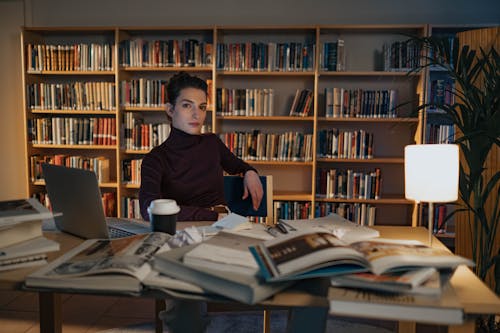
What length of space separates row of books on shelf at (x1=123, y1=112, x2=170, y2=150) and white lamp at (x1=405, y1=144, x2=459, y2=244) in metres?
2.89

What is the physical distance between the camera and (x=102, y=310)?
2.62 meters

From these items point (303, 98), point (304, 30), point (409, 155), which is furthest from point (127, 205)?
point (409, 155)

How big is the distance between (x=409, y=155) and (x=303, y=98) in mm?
2549

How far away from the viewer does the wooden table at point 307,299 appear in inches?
36.3

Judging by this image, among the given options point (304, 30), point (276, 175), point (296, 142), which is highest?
point (304, 30)

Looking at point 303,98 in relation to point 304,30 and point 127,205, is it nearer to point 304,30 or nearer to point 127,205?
point 304,30

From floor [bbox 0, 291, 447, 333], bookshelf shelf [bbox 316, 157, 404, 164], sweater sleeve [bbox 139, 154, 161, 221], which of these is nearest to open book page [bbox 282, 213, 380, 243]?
sweater sleeve [bbox 139, 154, 161, 221]

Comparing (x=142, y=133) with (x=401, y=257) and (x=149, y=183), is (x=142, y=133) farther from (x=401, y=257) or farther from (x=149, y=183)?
(x=401, y=257)

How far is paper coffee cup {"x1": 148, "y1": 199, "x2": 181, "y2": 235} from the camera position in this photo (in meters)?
1.33

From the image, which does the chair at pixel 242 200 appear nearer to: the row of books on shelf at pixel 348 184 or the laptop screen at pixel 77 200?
the laptop screen at pixel 77 200

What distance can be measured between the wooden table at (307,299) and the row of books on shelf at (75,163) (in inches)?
110

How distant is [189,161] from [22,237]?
3.17 feet

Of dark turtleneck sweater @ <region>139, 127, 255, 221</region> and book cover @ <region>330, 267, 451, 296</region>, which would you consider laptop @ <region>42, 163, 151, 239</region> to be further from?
book cover @ <region>330, 267, 451, 296</region>

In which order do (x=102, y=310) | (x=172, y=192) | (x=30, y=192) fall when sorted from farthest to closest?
(x=30, y=192) → (x=102, y=310) → (x=172, y=192)
